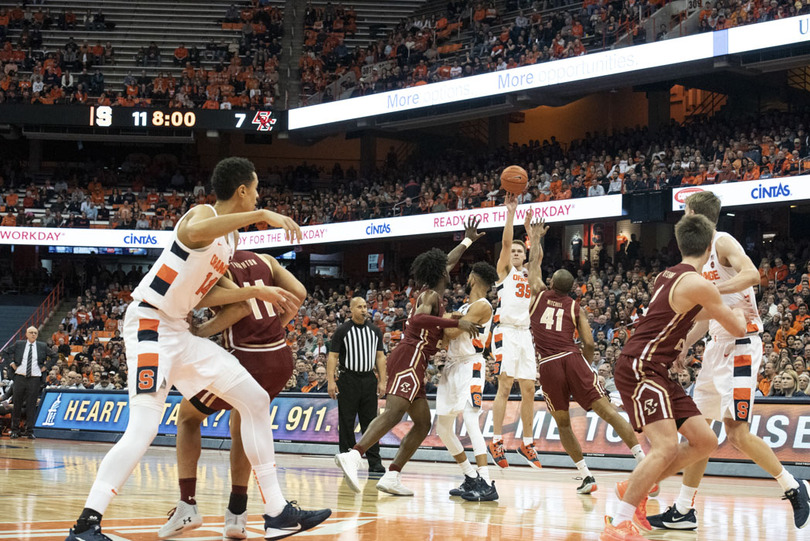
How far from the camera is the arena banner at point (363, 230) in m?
23.2

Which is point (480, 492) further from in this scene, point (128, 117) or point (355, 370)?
point (128, 117)

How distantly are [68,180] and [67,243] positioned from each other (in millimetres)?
5113

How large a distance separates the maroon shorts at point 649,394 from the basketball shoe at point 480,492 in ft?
8.38

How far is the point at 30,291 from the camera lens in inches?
1351

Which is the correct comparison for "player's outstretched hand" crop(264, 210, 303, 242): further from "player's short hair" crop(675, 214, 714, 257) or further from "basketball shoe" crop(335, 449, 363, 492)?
"basketball shoe" crop(335, 449, 363, 492)

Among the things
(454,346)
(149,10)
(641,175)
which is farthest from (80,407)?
(149,10)

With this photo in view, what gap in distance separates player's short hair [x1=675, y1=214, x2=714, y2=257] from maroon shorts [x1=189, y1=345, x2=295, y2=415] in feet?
8.73

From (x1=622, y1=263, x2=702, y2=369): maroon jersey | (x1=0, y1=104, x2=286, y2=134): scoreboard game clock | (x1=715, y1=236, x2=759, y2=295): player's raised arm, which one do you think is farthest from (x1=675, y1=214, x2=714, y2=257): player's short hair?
(x1=0, y1=104, x2=286, y2=134): scoreboard game clock

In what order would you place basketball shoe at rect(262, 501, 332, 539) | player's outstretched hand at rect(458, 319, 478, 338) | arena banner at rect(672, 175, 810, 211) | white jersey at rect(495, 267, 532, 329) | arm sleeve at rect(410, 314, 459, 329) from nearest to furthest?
1. basketball shoe at rect(262, 501, 332, 539)
2. player's outstretched hand at rect(458, 319, 478, 338)
3. arm sleeve at rect(410, 314, 459, 329)
4. white jersey at rect(495, 267, 532, 329)
5. arena banner at rect(672, 175, 810, 211)

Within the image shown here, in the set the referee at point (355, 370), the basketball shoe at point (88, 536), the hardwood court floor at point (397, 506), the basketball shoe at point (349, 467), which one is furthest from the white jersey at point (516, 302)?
the basketball shoe at point (88, 536)

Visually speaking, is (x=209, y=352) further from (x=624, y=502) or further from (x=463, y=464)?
(x=463, y=464)

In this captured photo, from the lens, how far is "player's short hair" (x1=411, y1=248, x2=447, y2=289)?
847 cm

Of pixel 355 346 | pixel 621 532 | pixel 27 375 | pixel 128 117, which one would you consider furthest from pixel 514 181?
pixel 128 117

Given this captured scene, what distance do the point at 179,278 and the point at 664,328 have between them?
3.00m
